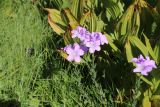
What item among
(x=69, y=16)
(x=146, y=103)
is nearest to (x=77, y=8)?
(x=69, y=16)

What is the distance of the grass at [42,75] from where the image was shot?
275 cm

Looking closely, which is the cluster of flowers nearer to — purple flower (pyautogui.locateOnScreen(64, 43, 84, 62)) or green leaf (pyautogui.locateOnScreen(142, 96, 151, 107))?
purple flower (pyautogui.locateOnScreen(64, 43, 84, 62))

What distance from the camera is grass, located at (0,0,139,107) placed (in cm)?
275

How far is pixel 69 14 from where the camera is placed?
293 centimetres

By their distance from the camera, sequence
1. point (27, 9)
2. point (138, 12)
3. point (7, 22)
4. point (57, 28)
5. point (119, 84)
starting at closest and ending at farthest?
point (138, 12) → point (119, 84) → point (57, 28) → point (7, 22) → point (27, 9)

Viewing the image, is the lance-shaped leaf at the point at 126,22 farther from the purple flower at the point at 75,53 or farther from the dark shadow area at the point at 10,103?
the dark shadow area at the point at 10,103

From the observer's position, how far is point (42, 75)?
10.1 ft

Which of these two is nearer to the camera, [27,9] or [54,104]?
[54,104]

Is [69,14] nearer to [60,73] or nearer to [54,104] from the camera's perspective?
[60,73]

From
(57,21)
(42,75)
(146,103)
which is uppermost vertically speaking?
(57,21)

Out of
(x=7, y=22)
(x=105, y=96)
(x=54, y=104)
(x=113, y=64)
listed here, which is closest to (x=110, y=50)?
(x=113, y=64)

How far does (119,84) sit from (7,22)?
4.33 ft

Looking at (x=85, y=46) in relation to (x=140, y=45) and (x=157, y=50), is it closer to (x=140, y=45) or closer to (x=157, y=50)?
(x=140, y=45)

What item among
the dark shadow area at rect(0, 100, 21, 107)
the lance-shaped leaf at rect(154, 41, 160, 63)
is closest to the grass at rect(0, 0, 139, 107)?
the dark shadow area at rect(0, 100, 21, 107)
